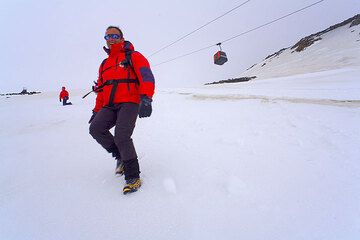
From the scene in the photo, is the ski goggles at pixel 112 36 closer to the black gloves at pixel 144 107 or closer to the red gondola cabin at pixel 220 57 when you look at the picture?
the black gloves at pixel 144 107

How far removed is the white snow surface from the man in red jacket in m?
0.39

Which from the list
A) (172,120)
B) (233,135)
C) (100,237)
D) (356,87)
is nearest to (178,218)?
(100,237)

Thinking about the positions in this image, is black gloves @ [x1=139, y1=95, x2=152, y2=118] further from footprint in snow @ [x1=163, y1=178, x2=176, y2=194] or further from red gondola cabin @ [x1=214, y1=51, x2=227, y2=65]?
red gondola cabin @ [x1=214, y1=51, x2=227, y2=65]

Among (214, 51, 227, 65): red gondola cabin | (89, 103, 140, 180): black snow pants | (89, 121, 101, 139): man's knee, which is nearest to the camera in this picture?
(89, 103, 140, 180): black snow pants

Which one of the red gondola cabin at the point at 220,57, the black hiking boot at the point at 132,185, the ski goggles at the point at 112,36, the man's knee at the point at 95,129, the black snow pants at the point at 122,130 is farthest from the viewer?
the red gondola cabin at the point at 220,57

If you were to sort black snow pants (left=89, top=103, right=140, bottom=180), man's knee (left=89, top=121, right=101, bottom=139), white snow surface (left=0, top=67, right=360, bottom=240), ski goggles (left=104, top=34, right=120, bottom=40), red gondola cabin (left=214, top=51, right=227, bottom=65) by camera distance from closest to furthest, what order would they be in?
white snow surface (left=0, top=67, right=360, bottom=240), black snow pants (left=89, top=103, right=140, bottom=180), man's knee (left=89, top=121, right=101, bottom=139), ski goggles (left=104, top=34, right=120, bottom=40), red gondola cabin (left=214, top=51, right=227, bottom=65)

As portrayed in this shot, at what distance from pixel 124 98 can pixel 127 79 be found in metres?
0.25

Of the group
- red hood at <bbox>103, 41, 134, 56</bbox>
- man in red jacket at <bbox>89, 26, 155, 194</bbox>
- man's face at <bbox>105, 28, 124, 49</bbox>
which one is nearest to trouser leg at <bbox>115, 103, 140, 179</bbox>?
man in red jacket at <bbox>89, 26, 155, 194</bbox>

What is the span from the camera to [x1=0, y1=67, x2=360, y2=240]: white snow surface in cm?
209

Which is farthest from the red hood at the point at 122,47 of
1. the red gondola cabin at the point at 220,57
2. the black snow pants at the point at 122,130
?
the red gondola cabin at the point at 220,57

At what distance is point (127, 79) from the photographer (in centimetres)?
304

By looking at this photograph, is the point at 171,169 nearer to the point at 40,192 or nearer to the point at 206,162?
the point at 206,162

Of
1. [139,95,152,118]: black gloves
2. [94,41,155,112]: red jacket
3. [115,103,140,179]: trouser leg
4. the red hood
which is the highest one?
the red hood

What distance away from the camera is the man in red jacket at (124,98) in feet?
9.39
